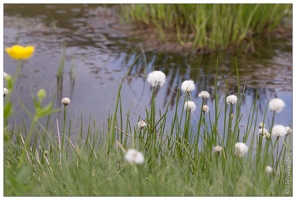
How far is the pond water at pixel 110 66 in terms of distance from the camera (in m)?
3.40

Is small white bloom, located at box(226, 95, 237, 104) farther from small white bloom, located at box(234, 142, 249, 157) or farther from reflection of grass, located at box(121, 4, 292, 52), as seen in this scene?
reflection of grass, located at box(121, 4, 292, 52)

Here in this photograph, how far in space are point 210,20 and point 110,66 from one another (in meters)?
1.07

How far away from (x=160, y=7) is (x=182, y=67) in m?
0.83

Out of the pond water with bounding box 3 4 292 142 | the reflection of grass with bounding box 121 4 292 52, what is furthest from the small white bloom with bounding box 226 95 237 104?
the reflection of grass with bounding box 121 4 292 52

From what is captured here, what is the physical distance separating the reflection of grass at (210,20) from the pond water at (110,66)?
135 mm

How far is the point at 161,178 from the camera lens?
1.75 metres

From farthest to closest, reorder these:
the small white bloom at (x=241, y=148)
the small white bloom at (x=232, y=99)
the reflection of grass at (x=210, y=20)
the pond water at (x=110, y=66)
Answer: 1. the reflection of grass at (x=210, y=20)
2. the pond water at (x=110, y=66)
3. the small white bloom at (x=232, y=99)
4. the small white bloom at (x=241, y=148)

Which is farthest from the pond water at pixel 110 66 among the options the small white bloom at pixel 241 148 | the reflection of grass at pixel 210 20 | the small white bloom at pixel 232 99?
the small white bloom at pixel 241 148

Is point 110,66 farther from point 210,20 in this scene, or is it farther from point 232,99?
point 232,99

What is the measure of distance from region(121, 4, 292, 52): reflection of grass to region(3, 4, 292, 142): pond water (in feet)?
0.44

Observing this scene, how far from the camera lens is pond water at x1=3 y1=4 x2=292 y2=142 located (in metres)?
3.40

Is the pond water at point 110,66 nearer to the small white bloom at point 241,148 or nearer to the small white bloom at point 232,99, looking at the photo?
the small white bloom at point 232,99

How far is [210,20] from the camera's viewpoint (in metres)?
4.59

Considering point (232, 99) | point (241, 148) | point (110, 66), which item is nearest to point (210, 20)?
point (110, 66)
